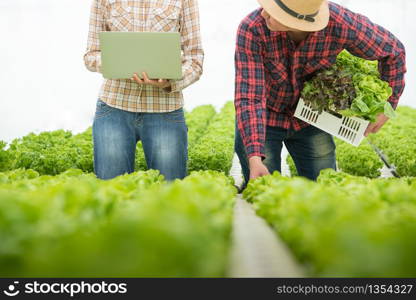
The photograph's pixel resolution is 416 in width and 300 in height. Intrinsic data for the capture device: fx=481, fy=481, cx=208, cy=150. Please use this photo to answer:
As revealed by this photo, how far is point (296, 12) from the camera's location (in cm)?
323

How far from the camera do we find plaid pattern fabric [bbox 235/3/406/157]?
3.62 m

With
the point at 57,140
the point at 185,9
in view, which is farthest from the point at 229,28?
the point at 185,9

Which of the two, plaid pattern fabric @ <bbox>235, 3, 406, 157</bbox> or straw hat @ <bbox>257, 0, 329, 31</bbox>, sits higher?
straw hat @ <bbox>257, 0, 329, 31</bbox>

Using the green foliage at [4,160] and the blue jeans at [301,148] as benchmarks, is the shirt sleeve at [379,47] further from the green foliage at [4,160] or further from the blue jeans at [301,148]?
the green foliage at [4,160]

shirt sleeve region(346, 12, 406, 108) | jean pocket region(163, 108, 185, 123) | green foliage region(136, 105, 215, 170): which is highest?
shirt sleeve region(346, 12, 406, 108)

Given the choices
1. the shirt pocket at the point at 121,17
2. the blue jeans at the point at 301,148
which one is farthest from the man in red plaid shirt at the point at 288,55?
the shirt pocket at the point at 121,17

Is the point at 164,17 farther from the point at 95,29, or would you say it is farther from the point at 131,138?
the point at 131,138

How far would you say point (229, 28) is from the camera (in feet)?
52.8

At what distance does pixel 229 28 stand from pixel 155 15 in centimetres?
1268

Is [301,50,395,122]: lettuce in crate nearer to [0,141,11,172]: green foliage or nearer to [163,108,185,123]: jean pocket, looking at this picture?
[163,108,185,123]: jean pocket

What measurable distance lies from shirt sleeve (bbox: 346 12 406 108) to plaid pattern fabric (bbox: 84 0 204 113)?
124 cm

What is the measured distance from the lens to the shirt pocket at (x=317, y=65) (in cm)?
381

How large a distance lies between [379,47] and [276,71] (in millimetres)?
814

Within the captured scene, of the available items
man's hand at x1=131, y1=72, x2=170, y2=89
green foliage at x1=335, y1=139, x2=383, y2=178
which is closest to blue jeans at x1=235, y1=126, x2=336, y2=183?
man's hand at x1=131, y1=72, x2=170, y2=89
